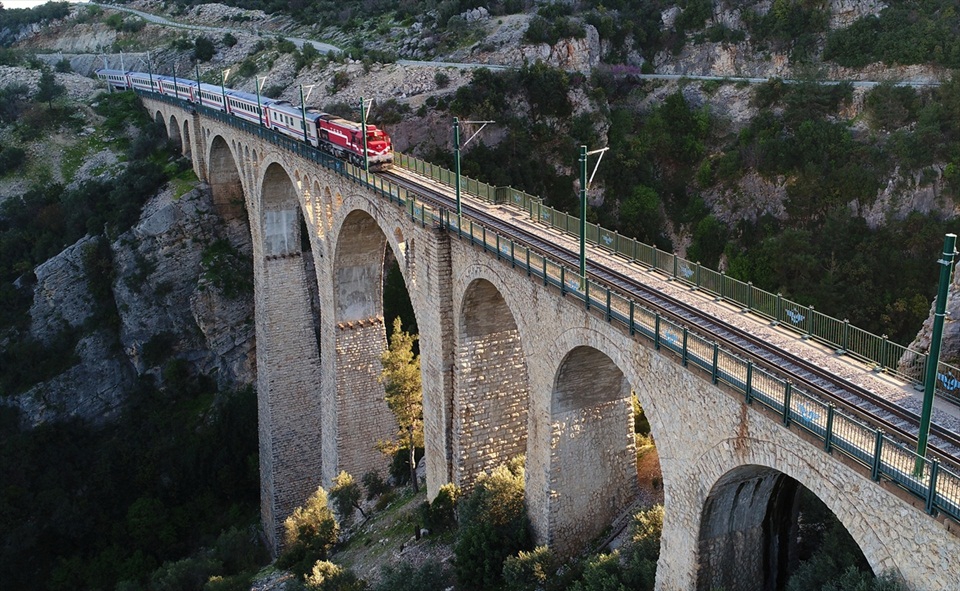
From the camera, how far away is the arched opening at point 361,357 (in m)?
32.1

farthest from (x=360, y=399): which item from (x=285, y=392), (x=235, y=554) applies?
(x=235, y=554)

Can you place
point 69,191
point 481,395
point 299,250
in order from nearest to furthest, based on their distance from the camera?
point 481,395
point 299,250
point 69,191

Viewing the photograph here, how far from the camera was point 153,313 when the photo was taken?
46.2 metres

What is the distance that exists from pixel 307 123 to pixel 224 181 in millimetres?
15882

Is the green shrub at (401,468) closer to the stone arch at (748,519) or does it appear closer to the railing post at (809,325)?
the stone arch at (748,519)

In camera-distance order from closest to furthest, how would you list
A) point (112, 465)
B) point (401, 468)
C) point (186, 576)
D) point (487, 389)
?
point (487, 389), point (186, 576), point (401, 468), point (112, 465)

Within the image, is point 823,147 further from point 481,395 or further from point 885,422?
point 885,422

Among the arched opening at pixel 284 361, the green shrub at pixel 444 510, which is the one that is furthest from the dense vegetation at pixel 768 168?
the green shrub at pixel 444 510

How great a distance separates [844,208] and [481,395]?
30.7m

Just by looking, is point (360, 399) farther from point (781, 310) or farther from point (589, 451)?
point (781, 310)

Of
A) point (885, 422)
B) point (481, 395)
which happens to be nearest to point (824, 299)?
point (481, 395)

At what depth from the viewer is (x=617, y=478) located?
2053 centimetres

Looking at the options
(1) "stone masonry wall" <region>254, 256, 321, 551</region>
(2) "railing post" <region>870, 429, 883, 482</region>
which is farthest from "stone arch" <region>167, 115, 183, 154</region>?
(2) "railing post" <region>870, 429, 883, 482</region>

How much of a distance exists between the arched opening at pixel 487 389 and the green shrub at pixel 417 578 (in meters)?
3.34
